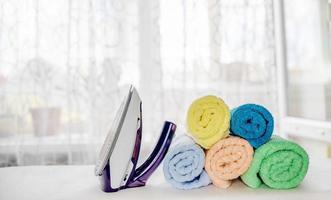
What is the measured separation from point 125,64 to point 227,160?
1091 mm

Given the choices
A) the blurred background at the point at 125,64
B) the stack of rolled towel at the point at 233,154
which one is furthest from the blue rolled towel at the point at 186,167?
the blurred background at the point at 125,64

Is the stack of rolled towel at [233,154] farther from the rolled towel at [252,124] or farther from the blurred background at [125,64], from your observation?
the blurred background at [125,64]

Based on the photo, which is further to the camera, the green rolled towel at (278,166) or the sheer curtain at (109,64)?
the sheer curtain at (109,64)

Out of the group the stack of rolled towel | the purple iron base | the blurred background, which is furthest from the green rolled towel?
the blurred background

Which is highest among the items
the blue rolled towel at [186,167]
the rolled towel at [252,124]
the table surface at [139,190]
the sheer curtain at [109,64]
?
the sheer curtain at [109,64]

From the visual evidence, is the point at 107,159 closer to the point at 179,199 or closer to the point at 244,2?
the point at 179,199

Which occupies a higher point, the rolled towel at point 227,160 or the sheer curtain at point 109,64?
the sheer curtain at point 109,64

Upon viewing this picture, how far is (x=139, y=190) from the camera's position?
71 cm

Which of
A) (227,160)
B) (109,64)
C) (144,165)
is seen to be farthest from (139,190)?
(109,64)

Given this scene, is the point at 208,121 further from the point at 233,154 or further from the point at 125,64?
the point at 125,64

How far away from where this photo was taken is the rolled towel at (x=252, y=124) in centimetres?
70

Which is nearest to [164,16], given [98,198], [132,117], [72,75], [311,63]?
[72,75]

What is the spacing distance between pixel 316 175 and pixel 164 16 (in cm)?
112

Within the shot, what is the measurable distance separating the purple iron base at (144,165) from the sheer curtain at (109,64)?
2.81 ft
